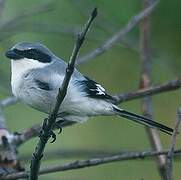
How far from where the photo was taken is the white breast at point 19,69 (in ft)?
8.59

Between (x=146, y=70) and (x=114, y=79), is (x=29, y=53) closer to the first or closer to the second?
(x=146, y=70)

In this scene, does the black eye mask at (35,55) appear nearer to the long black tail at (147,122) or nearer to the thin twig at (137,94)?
the thin twig at (137,94)

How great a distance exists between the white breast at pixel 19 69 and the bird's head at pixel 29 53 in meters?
0.01

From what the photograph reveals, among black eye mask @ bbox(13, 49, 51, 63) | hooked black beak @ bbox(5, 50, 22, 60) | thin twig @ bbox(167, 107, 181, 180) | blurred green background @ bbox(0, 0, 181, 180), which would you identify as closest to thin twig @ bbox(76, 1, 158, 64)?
black eye mask @ bbox(13, 49, 51, 63)

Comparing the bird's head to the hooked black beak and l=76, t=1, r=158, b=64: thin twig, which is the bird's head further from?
l=76, t=1, r=158, b=64: thin twig

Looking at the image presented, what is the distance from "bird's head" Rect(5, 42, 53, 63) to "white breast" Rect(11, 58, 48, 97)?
13mm

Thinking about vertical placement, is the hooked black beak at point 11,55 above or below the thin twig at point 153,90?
above

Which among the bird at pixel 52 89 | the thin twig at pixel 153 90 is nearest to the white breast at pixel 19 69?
the bird at pixel 52 89

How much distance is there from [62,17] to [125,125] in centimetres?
81

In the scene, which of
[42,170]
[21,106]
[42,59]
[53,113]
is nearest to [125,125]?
[21,106]

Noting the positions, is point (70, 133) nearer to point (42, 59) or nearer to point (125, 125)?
point (125, 125)

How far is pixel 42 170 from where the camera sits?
91.0 inches

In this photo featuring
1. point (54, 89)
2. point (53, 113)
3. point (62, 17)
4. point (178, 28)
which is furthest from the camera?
point (62, 17)

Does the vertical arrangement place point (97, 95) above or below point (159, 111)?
below
